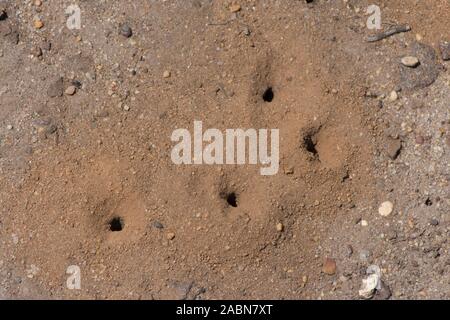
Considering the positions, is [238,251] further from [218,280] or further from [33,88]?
[33,88]

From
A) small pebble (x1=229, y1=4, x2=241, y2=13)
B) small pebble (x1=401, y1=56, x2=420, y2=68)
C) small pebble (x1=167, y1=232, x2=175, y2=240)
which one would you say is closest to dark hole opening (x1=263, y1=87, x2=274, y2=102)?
small pebble (x1=229, y1=4, x2=241, y2=13)

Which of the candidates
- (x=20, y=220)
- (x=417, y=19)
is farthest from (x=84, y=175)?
(x=417, y=19)

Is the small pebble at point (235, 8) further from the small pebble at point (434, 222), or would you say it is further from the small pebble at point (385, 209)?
the small pebble at point (434, 222)

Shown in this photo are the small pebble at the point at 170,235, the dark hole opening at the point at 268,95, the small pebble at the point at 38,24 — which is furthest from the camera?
the small pebble at the point at 38,24

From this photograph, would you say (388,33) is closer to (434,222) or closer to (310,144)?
(310,144)

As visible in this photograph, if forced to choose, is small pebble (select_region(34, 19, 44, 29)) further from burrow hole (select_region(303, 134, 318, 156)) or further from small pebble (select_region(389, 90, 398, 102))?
small pebble (select_region(389, 90, 398, 102))

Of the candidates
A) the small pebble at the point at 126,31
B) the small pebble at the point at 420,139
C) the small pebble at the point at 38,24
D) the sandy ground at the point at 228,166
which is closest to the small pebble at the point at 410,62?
the sandy ground at the point at 228,166
